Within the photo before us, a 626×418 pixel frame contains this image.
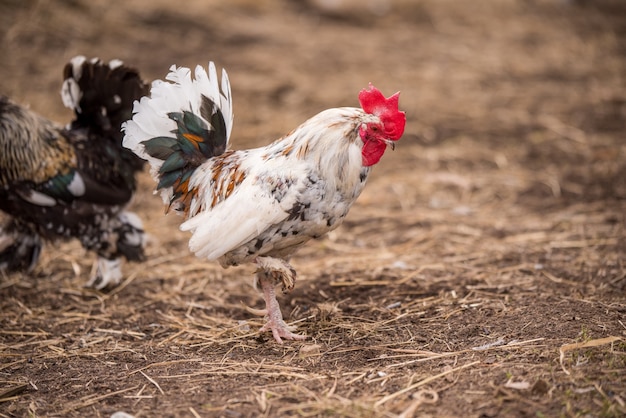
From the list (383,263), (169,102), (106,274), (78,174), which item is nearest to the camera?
(169,102)

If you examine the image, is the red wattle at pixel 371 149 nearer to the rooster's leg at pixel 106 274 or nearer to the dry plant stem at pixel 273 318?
the dry plant stem at pixel 273 318

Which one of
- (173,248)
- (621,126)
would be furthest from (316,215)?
(621,126)

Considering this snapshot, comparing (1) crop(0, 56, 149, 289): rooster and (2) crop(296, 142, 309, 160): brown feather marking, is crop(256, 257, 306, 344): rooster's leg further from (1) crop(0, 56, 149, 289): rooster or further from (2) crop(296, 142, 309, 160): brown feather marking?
(1) crop(0, 56, 149, 289): rooster

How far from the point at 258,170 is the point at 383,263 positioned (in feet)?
6.35

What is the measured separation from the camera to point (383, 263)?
5.61m

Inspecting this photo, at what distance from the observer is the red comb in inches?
154

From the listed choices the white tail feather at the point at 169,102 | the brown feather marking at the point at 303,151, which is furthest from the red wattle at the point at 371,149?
the white tail feather at the point at 169,102

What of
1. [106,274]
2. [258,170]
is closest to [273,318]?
[258,170]

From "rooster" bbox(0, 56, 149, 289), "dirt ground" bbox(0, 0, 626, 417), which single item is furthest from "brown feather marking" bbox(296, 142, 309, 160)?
"rooster" bbox(0, 56, 149, 289)

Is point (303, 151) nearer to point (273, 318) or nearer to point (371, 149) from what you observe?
point (371, 149)

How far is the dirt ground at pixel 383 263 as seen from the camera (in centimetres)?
361

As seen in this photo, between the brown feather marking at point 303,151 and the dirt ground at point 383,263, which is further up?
the brown feather marking at point 303,151

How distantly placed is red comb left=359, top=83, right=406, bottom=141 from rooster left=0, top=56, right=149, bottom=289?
2268 millimetres

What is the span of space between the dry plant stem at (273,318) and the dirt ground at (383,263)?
0.11m
